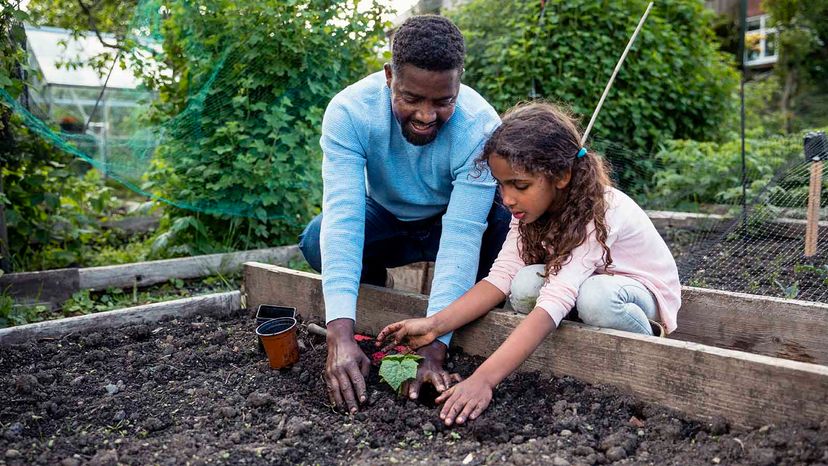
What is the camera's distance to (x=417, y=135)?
8.25 ft

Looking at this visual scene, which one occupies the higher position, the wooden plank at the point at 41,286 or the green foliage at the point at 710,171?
the green foliage at the point at 710,171

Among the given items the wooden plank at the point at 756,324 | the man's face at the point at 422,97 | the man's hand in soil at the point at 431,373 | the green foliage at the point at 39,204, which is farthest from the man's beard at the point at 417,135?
the green foliage at the point at 39,204

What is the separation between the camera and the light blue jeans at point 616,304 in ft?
7.20

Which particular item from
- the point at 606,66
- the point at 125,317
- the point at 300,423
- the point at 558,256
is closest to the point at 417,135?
the point at 558,256

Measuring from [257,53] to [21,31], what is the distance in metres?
1.50

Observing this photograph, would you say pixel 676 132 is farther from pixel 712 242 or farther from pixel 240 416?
pixel 240 416

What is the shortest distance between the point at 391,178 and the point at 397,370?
2.97ft

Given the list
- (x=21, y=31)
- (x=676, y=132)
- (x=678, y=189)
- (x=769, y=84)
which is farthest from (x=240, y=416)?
(x=769, y=84)

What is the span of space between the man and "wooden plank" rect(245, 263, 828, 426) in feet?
1.09

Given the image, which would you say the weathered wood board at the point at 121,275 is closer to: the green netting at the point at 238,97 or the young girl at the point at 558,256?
the green netting at the point at 238,97

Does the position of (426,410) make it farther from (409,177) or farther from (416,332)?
(409,177)

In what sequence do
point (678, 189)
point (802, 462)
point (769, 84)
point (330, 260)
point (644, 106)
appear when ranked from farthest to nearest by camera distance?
point (769, 84) < point (644, 106) < point (678, 189) < point (330, 260) < point (802, 462)

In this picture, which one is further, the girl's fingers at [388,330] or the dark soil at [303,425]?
the girl's fingers at [388,330]

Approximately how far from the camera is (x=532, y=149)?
2197 millimetres
